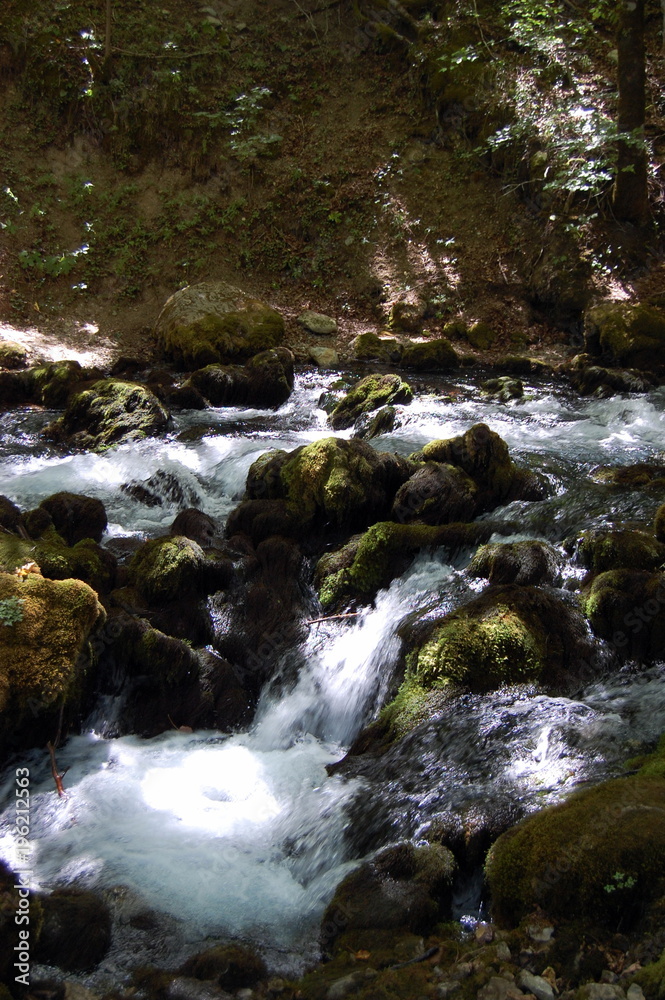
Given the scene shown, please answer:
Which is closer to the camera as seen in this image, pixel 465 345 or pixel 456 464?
pixel 456 464

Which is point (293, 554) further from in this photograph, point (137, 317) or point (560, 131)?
point (560, 131)

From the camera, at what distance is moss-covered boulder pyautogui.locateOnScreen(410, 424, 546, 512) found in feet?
25.3

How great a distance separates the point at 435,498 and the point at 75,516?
3661 millimetres

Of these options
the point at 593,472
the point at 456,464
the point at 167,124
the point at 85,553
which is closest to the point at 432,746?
the point at 85,553

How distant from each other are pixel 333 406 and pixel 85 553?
20.2ft

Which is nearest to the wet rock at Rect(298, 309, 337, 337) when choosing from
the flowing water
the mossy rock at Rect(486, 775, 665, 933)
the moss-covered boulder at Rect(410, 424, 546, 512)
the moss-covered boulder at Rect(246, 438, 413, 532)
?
the moss-covered boulder at Rect(246, 438, 413, 532)

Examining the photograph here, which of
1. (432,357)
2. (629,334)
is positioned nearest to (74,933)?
(432,357)

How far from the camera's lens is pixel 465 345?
15.0m

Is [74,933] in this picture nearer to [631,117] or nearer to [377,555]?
[377,555]

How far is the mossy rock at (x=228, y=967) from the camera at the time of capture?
308 centimetres

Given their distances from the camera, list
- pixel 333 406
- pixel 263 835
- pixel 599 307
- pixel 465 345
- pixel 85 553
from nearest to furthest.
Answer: pixel 263 835 → pixel 85 553 → pixel 333 406 → pixel 599 307 → pixel 465 345

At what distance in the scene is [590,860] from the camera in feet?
9.53

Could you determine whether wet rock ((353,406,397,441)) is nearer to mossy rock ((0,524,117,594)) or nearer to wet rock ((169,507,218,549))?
wet rock ((169,507,218,549))

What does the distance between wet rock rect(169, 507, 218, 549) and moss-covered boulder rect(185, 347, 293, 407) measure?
4.75 meters
